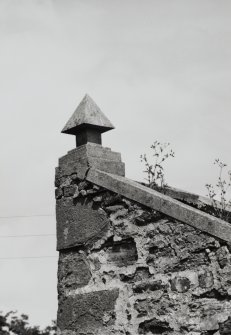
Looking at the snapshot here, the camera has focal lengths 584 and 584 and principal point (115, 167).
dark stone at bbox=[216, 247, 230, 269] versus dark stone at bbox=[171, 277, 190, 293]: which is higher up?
dark stone at bbox=[216, 247, 230, 269]

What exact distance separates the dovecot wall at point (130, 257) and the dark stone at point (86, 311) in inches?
0.4

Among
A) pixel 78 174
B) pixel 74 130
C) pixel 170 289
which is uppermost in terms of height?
pixel 74 130

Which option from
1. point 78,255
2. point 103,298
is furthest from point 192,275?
point 78,255

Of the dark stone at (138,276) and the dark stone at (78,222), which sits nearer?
the dark stone at (138,276)

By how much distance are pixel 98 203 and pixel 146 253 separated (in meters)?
0.87

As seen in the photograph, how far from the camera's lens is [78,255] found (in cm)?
664

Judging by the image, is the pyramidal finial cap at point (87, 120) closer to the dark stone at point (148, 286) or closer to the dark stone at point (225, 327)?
the dark stone at point (148, 286)

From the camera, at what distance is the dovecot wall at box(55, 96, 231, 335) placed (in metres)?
5.54

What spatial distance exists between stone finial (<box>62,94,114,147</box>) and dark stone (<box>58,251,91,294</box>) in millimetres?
1335

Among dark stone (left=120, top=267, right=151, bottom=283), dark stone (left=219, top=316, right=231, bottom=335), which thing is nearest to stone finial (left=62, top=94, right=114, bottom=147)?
dark stone (left=120, top=267, right=151, bottom=283)

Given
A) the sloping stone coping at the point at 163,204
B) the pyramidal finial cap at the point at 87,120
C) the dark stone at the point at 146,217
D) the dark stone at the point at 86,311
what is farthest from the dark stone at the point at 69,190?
the dark stone at the point at 86,311

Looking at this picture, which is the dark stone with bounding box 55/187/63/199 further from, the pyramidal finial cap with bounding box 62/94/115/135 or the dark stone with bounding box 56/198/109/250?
the pyramidal finial cap with bounding box 62/94/115/135

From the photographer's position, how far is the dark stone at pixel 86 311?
6.20 meters

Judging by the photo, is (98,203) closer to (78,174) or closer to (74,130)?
(78,174)
